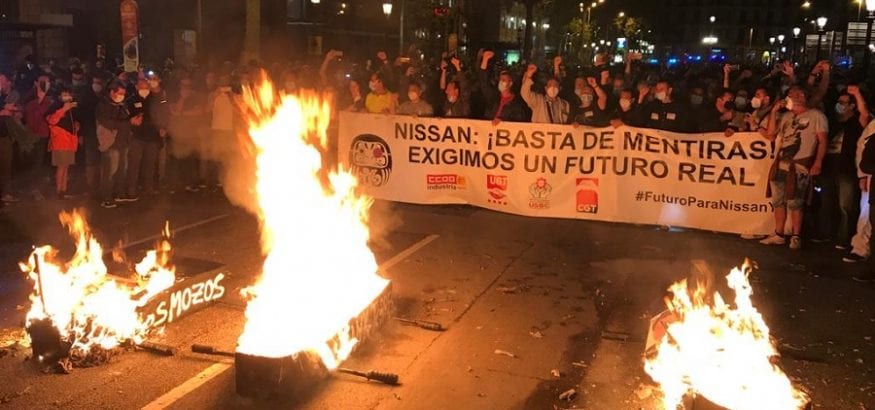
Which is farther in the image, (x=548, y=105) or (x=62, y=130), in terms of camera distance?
(x=548, y=105)

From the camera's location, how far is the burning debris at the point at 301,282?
16.9ft

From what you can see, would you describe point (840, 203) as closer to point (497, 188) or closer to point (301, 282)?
point (497, 188)

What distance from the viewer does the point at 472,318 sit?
700 cm

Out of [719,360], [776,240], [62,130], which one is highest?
[62,130]

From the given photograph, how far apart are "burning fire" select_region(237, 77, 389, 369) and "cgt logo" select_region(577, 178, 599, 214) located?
4196mm

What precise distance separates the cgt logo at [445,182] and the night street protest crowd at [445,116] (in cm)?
98

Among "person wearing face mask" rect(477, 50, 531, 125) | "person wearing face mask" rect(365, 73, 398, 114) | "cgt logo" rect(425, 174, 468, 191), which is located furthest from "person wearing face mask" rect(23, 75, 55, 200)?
"person wearing face mask" rect(477, 50, 531, 125)

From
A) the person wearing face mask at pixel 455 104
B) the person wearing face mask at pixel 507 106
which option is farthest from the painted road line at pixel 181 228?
the person wearing face mask at pixel 507 106

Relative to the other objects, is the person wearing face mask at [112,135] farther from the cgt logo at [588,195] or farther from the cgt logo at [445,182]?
the cgt logo at [588,195]

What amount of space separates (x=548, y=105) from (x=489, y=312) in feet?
18.0

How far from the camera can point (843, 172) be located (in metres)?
9.46

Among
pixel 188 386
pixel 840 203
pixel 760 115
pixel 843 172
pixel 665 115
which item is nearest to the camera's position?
pixel 188 386

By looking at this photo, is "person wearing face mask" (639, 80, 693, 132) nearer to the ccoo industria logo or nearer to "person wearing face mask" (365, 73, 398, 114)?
the ccoo industria logo

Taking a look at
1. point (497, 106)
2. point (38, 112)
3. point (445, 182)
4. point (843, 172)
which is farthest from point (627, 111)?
point (38, 112)
